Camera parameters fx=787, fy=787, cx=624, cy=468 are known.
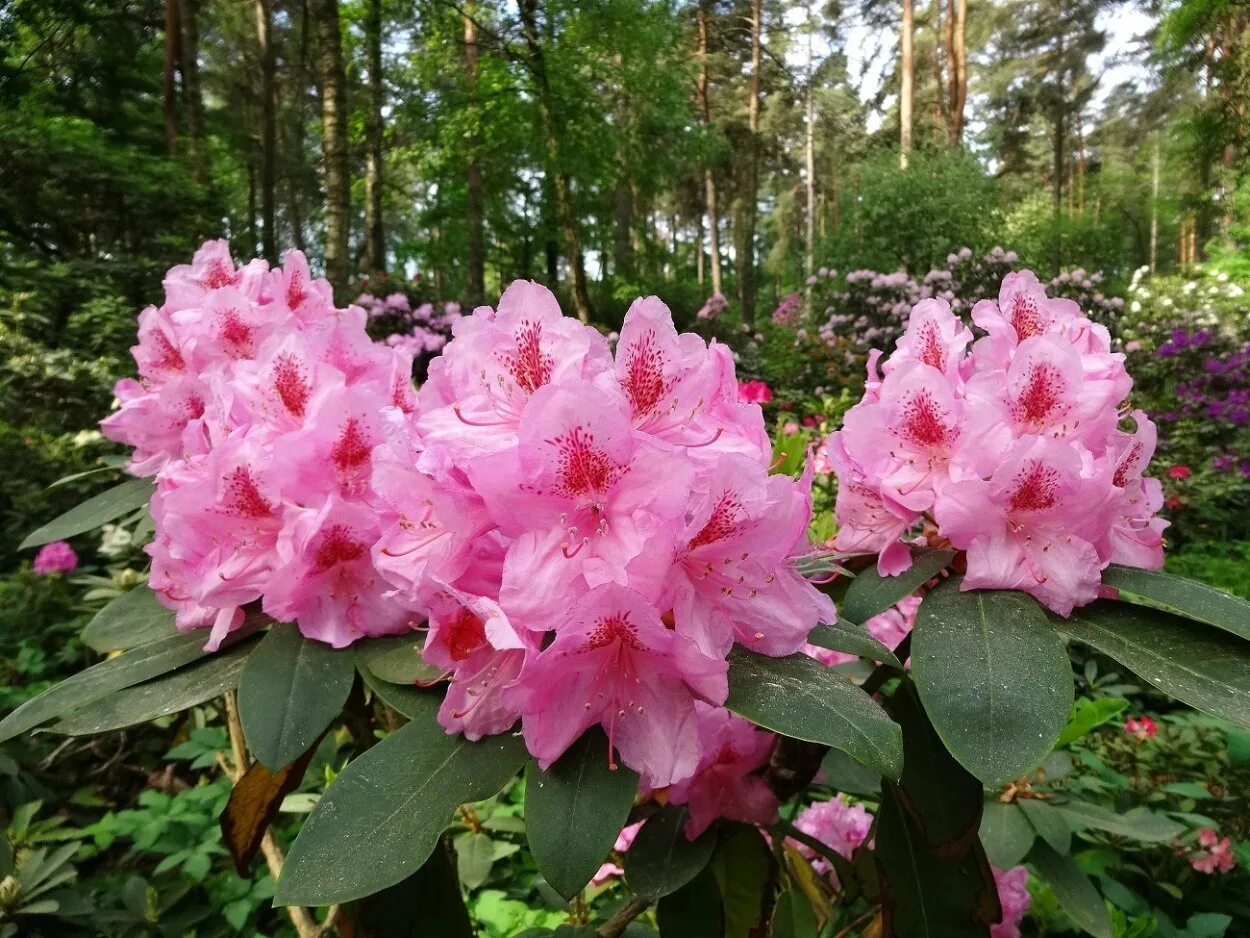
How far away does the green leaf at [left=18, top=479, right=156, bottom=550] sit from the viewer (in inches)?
39.1

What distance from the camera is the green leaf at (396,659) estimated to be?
0.64 m

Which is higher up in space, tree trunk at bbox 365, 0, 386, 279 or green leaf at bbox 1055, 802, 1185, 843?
tree trunk at bbox 365, 0, 386, 279

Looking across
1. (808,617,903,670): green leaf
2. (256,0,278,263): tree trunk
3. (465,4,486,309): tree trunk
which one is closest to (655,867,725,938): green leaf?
(808,617,903,670): green leaf

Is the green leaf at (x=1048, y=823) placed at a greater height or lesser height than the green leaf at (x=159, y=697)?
lesser

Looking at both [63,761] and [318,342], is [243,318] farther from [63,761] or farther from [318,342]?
[63,761]

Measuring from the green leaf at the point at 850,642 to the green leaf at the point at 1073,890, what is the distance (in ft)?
2.34

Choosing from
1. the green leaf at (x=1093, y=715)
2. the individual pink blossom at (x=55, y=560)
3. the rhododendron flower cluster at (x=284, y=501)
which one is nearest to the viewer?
the rhododendron flower cluster at (x=284, y=501)

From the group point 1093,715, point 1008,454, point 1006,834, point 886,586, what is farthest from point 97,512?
point 1093,715

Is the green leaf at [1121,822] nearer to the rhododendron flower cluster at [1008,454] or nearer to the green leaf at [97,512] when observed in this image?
the rhododendron flower cluster at [1008,454]

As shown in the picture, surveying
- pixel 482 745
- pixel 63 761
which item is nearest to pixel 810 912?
pixel 482 745

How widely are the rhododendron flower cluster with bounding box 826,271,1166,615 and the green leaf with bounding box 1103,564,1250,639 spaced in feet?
0.09

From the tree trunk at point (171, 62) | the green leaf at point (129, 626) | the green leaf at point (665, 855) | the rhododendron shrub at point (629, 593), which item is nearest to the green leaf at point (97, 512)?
the rhododendron shrub at point (629, 593)

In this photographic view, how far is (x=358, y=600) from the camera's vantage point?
0.72 metres

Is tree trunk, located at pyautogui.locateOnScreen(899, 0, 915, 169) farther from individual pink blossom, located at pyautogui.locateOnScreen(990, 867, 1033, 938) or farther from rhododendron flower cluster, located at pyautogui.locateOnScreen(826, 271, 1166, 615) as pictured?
rhododendron flower cluster, located at pyautogui.locateOnScreen(826, 271, 1166, 615)
